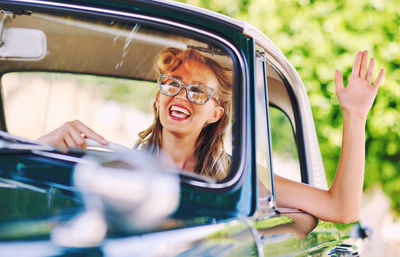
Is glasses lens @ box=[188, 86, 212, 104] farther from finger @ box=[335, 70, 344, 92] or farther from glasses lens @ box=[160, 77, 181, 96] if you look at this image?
finger @ box=[335, 70, 344, 92]

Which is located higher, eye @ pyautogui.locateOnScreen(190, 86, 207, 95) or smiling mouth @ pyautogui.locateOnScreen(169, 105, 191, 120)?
eye @ pyautogui.locateOnScreen(190, 86, 207, 95)

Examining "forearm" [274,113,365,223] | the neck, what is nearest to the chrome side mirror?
the neck

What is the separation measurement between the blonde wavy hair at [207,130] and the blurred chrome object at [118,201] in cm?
43

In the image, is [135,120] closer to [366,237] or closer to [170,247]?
[170,247]

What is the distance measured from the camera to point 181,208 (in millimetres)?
2023

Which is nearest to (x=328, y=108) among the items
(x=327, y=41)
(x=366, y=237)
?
(x=327, y=41)

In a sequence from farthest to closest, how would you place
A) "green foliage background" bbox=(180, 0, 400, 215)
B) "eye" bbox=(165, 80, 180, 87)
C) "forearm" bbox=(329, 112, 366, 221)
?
"green foliage background" bbox=(180, 0, 400, 215), "forearm" bbox=(329, 112, 366, 221), "eye" bbox=(165, 80, 180, 87)

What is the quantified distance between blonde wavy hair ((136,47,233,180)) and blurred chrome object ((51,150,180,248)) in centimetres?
43

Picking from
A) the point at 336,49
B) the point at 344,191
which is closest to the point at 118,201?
the point at 344,191

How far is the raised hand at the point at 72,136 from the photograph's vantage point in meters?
2.32

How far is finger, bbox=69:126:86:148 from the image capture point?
90.9 inches

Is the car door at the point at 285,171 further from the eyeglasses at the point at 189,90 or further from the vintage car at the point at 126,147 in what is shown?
the eyeglasses at the point at 189,90

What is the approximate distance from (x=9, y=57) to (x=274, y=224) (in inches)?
63.0

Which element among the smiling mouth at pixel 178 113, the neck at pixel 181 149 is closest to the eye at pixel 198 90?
the smiling mouth at pixel 178 113
